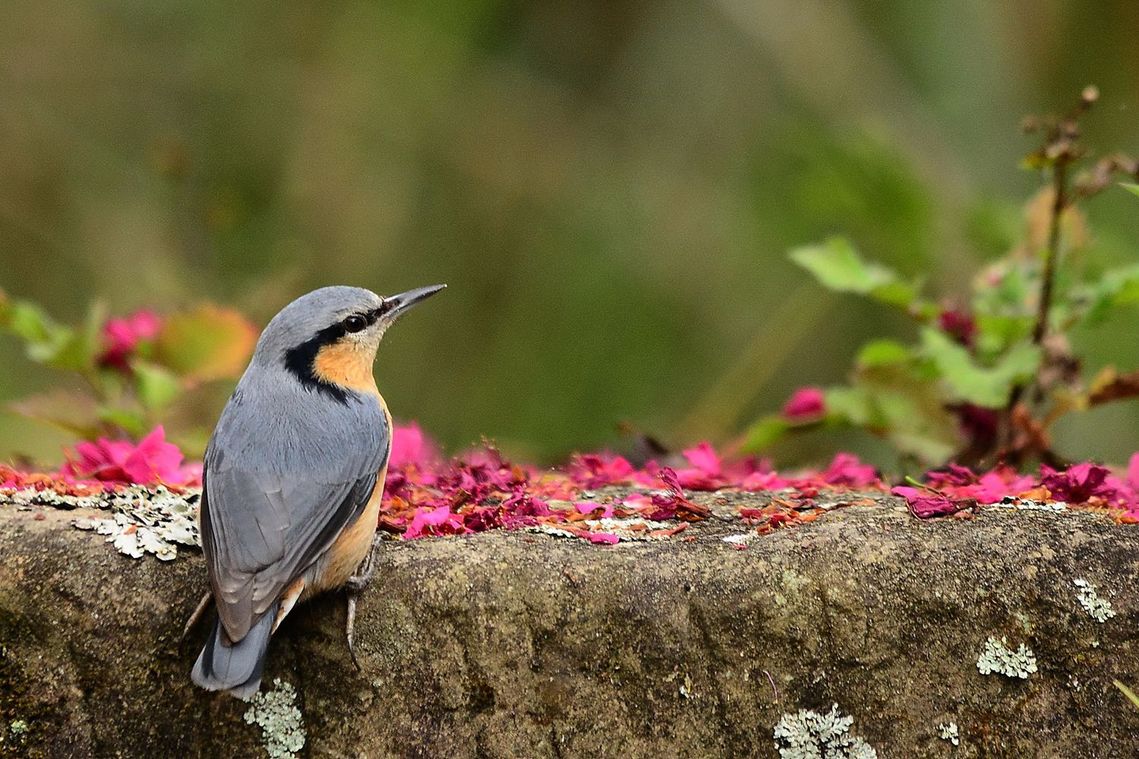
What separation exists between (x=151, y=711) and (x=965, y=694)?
1654mm

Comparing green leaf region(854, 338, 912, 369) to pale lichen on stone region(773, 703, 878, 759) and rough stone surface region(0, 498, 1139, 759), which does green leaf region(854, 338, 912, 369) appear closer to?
rough stone surface region(0, 498, 1139, 759)

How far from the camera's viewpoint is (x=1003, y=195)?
6828mm

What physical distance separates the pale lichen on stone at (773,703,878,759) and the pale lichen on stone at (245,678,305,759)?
3.20 feet

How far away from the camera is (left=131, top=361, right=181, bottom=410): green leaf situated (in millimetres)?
4199

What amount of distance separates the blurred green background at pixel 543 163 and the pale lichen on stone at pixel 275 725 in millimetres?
4212

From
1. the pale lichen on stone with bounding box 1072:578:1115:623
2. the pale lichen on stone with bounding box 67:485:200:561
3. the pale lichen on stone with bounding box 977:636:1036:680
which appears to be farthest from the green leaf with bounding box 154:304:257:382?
the pale lichen on stone with bounding box 1072:578:1115:623

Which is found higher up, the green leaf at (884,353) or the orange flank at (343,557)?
the green leaf at (884,353)

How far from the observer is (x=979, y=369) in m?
3.87

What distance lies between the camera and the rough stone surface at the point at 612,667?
251 cm

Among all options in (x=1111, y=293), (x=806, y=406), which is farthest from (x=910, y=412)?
(x=1111, y=293)

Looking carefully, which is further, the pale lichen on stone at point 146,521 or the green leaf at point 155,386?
the green leaf at point 155,386

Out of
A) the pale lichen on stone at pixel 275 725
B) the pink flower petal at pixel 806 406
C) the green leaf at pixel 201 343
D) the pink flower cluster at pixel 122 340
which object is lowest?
the pink flower cluster at pixel 122 340

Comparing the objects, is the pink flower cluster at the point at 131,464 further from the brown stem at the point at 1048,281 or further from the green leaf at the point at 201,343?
the brown stem at the point at 1048,281

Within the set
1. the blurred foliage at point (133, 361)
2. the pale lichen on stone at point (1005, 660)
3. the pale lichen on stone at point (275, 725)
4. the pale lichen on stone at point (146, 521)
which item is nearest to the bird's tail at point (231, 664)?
the pale lichen on stone at point (275, 725)
